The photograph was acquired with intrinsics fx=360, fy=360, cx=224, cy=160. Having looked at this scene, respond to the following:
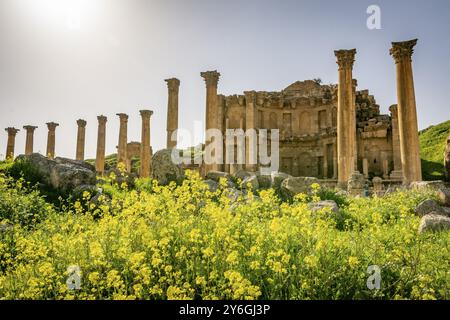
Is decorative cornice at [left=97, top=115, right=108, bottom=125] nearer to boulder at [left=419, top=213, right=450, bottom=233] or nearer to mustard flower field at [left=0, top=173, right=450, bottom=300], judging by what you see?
mustard flower field at [left=0, top=173, right=450, bottom=300]

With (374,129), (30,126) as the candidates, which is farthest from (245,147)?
(30,126)

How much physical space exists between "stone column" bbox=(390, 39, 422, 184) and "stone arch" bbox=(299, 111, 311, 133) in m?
18.1

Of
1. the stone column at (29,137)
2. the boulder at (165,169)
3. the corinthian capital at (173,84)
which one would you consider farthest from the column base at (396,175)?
the stone column at (29,137)

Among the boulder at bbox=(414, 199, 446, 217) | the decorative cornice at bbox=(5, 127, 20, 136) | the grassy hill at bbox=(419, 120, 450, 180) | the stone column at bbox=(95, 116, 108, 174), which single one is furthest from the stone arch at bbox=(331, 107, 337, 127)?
the decorative cornice at bbox=(5, 127, 20, 136)

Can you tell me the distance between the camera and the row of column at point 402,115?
18472 millimetres

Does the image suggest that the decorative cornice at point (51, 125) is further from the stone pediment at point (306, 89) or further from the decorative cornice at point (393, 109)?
the decorative cornice at point (393, 109)

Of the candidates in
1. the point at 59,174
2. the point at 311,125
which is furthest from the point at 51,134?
the point at 59,174

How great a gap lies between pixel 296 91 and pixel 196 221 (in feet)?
121

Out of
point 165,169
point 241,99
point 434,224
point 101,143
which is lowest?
point 434,224

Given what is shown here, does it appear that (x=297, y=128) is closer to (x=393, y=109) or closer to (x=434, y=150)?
(x=393, y=109)

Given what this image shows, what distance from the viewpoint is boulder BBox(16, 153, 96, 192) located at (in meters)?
11.2

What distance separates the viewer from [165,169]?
1336 cm

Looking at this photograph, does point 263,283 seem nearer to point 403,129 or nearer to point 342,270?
point 342,270

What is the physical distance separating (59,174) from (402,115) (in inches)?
649
